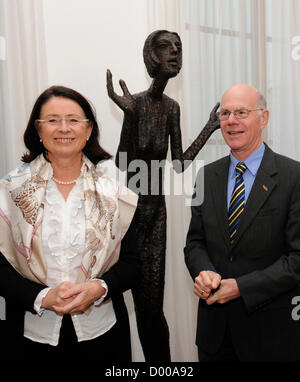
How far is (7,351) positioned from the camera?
55.8 inches

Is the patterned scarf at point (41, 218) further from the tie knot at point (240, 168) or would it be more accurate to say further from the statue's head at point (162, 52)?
the statue's head at point (162, 52)

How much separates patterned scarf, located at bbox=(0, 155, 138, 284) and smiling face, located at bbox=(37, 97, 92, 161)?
4.3 inches

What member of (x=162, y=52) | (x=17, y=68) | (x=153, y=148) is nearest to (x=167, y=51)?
(x=162, y=52)

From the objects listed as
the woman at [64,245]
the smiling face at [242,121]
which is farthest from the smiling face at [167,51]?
the woman at [64,245]

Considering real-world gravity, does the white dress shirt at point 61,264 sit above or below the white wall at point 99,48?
below

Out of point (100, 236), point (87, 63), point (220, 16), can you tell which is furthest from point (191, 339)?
point (220, 16)

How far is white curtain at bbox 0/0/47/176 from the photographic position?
2.43m

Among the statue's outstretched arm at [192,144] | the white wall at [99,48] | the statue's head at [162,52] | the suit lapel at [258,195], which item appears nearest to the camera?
the suit lapel at [258,195]

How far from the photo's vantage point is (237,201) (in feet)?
5.23

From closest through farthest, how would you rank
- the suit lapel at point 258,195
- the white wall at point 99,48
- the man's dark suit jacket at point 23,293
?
the man's dark suit jacket at point 23,293 < the suit lapel at point 258,195 < the white wall at point 99,48

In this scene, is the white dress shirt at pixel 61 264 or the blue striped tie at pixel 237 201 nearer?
the white dress shirt at pixel 61 264

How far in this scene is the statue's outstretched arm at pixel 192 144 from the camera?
215 cm

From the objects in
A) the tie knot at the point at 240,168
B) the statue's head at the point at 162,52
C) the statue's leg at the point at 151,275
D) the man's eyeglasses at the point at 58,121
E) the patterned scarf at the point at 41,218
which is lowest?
the statue's leg at the point at 151,275

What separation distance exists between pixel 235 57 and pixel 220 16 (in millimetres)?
313
